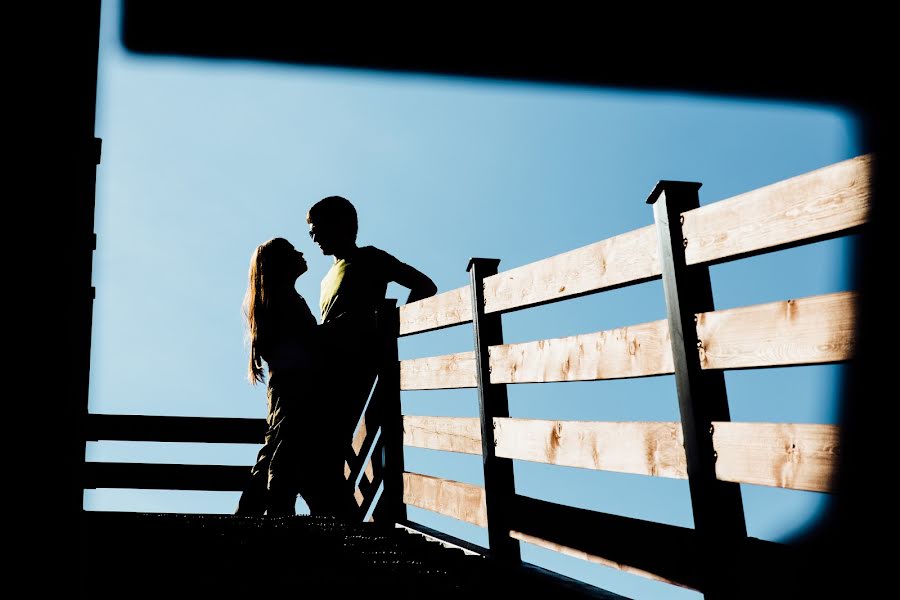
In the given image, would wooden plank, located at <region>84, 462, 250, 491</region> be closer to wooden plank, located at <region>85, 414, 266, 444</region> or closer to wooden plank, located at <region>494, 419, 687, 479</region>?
wooden plank, located at <region>85, 414, 266, 444</region>

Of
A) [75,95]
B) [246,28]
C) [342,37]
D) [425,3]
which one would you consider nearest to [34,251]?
[75,95]

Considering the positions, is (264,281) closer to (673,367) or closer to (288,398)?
(288,398)

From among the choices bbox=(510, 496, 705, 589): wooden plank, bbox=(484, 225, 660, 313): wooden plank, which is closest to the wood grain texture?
bbox=(510, 496, 705, 589): wooden plank

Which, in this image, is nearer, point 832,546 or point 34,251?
point 34,251

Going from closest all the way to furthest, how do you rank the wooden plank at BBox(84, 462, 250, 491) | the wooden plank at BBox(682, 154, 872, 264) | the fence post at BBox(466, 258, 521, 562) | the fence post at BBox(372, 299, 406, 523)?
the wooden plank at BBox(682, 154, 872, 264)
the fence post at BBox(466, 258, 521, 562)
the fence post at BBox(372, 299, 406, 523)
the wooden plank at BBox(84, 462, 250, 491)

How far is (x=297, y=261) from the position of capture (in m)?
5.32

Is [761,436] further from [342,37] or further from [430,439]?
[430,439]

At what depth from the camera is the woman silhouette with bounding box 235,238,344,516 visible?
5.07 metres

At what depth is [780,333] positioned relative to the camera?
2256mm

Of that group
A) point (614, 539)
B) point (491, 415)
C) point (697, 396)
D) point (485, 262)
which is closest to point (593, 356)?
point (697, 396)

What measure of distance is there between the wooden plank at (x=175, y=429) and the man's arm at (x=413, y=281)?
10.9 feet

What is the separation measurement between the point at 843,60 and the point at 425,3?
1.52 metres

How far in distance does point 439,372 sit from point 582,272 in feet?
5.52

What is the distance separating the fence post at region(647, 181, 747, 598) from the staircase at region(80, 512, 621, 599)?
49cm
